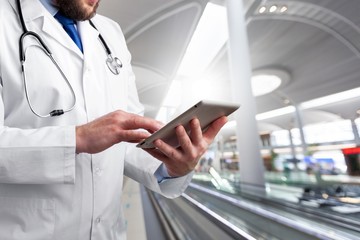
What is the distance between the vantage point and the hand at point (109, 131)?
519mm

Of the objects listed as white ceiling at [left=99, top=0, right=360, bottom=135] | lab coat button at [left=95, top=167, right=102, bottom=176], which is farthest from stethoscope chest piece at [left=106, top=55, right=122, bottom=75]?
white ceiling at [left=99, top=0, right=360, bottom=135]

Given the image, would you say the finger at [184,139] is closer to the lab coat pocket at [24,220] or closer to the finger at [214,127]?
the finger at [214,127]

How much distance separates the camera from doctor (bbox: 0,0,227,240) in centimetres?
54

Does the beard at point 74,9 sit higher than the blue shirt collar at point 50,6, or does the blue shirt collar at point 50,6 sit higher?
the blue shirt collar at point 50,6

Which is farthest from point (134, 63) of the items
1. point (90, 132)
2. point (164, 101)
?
point (90, 132)

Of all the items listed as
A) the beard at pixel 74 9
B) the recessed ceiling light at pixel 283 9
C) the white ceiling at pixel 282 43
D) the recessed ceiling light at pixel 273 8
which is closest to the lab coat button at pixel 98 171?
the beard at pixel 74 9

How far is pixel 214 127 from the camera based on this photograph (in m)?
0.61

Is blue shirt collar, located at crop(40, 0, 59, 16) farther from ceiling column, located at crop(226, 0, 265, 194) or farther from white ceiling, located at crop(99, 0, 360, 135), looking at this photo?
ceiling column, located at crop(226, 0, 265, 194)

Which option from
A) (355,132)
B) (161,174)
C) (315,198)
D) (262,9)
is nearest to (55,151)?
(161,174)

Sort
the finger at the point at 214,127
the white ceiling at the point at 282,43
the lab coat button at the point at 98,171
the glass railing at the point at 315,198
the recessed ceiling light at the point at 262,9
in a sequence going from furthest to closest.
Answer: the recessed ceiling light at the point at 262,9 → the white ceiling at the point at 282,43 → the glass railing at the point at 315,198 → the lab coat button at the point at 98,171 → the finger at the point at 214,127

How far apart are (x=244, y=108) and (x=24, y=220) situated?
2480 millimetres

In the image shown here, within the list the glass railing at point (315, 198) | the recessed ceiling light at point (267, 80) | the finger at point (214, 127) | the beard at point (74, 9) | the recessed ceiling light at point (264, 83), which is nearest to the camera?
the finger at point (214, 127)

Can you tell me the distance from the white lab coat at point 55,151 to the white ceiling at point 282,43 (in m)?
1.57

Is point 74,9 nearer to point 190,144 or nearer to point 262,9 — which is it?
point 190,144
